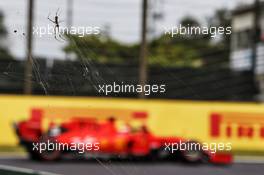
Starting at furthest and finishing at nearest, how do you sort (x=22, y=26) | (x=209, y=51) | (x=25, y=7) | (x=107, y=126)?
(x=209, y=51) → (x=107, y=126) → (x=25, y=7) → (x=22, y=26)

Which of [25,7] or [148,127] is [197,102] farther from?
Result: [25,7]

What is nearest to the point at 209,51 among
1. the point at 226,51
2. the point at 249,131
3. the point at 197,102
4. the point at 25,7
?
the point at 226,51

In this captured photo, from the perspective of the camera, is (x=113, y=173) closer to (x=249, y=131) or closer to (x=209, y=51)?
(x=249, y=131)

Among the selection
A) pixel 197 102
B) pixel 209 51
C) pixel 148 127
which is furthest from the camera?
pixel 209 51

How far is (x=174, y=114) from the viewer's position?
1138 cm

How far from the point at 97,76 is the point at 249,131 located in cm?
898

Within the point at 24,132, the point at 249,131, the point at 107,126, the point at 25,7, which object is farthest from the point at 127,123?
the point at 25,7

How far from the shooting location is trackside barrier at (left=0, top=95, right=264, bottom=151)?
10.5 m

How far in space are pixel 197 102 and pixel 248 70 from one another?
1336 mm

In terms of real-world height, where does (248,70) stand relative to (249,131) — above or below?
above

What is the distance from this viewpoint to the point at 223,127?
11219 millimetres

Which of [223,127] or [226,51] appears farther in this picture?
[226,51]

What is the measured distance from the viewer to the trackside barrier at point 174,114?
1055 centimetres

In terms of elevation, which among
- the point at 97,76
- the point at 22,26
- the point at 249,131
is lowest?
the point at 249,131
